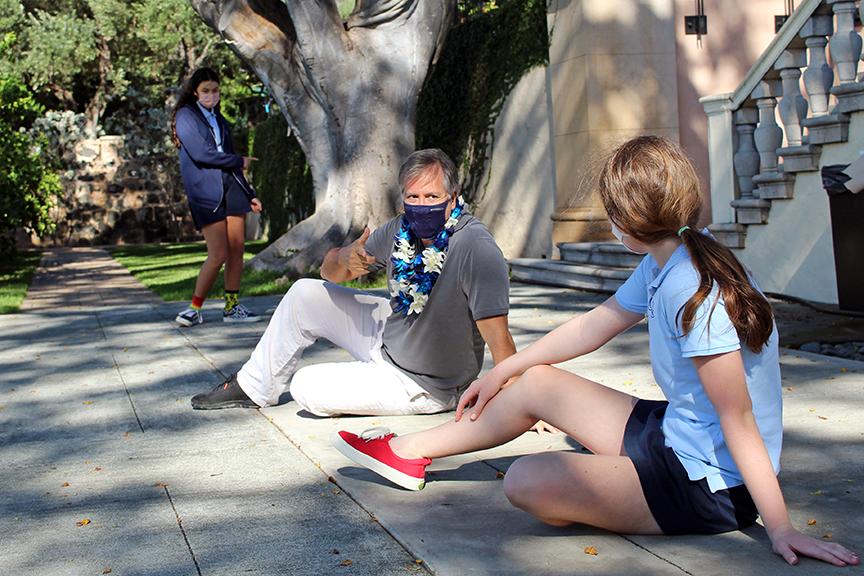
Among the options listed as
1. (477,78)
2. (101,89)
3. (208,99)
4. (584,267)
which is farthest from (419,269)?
(101,89)

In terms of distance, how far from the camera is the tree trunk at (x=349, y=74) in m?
9.42

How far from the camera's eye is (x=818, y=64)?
618cm

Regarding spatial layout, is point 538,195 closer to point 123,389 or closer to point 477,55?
point 477,55

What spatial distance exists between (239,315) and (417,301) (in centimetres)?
392

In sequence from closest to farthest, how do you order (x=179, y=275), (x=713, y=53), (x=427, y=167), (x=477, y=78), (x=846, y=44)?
(x=427, y=167), (x=846, y=44), (x=713, y=53), (x=477, y=78), (x=179, y=275)

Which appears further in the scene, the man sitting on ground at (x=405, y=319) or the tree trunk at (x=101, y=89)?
the tree trunk at (x=101, y=89)

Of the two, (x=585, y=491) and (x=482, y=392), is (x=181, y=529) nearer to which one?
(x=482, y=392)

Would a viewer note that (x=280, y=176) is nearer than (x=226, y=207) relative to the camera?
No

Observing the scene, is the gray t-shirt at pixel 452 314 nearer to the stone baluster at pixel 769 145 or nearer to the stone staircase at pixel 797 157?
the stone staircase at pixel 797 157

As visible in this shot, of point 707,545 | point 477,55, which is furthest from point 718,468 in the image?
point 477,55

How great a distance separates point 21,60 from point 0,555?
86.7 ft

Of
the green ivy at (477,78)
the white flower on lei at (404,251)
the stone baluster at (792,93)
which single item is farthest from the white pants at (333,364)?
the green ivy at (477,78)

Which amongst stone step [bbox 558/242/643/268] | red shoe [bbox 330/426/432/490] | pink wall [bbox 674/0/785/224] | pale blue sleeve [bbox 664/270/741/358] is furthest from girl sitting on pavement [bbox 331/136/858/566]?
pink wall [bbox 674/0/785/224]

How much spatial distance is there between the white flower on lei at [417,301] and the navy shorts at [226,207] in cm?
382
